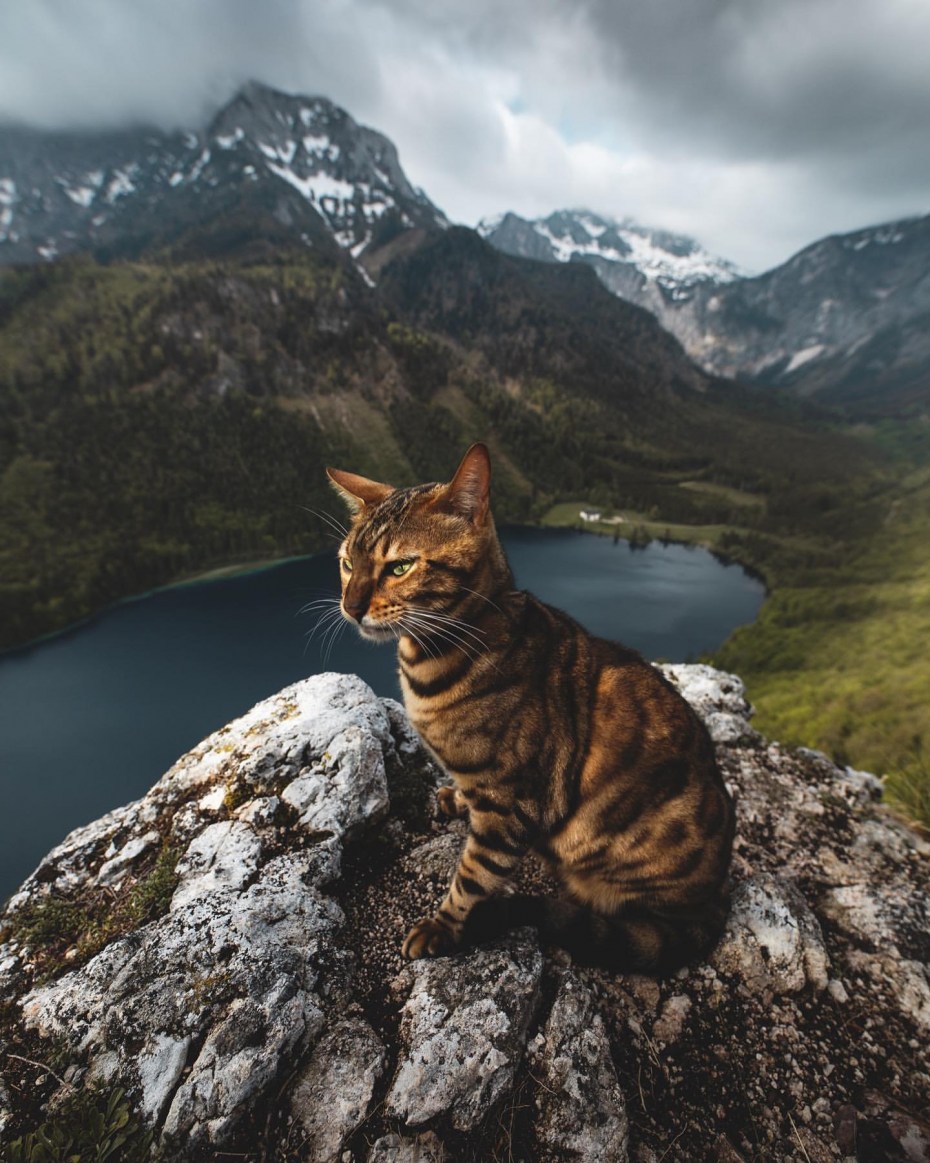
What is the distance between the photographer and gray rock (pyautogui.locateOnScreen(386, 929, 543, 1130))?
2.71 m

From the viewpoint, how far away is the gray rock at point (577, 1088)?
2.63 meters

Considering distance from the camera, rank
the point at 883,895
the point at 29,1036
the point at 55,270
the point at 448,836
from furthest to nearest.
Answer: the point at 55,270 → the point at 448,836 → the point at 883,895 → the point at 29,1036

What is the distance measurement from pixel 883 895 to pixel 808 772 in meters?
1.66

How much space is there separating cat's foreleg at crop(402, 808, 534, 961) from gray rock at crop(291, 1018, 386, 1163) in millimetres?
559

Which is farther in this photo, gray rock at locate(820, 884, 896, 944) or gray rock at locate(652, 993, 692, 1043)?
gray rock at locate(820, 884, 896, 944)

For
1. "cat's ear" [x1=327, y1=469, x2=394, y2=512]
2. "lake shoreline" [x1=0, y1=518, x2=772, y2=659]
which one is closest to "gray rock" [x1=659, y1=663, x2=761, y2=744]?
"cat's ear" [x1=327, y1=469, x2=394, y2=512]

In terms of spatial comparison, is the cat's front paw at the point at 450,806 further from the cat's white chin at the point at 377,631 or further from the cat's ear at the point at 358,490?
the cat's ear at the point at 358,490

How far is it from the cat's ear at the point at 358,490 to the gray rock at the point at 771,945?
4.18 m

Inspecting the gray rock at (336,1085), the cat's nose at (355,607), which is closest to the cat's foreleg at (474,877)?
the gray rock at (336,1085)

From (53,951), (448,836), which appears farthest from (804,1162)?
(53,951)

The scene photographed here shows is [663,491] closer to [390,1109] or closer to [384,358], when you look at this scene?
[384,358]

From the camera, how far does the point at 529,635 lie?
11.2 feet

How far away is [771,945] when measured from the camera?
3.60m

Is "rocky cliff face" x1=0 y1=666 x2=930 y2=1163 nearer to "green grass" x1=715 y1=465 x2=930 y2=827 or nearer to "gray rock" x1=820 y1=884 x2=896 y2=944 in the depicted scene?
"gray rock" x1=820 y1=884 x2=896 y2=944
